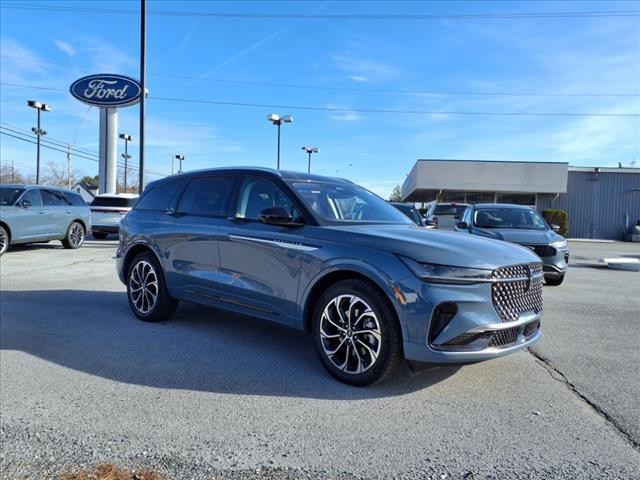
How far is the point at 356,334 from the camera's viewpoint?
155 inches

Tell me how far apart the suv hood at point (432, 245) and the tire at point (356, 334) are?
368 mm

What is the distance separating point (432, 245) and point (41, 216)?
12.6 metres

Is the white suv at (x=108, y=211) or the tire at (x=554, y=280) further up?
the white suv at (x=108, y=211)

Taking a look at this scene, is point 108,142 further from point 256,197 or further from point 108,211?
point 256,197

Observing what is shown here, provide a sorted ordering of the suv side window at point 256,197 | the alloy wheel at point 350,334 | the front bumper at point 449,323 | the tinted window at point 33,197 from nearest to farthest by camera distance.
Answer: the front bumper at point 449,323, the alloy wheel at point 350,334, the suv side window at point 256,197, the tinted window at point 33,197

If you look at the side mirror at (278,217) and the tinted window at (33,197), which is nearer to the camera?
the side mirror at (278,217)

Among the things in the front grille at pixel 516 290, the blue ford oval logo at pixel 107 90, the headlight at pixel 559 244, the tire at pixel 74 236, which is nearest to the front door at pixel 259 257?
the front grille at pixel 516 290

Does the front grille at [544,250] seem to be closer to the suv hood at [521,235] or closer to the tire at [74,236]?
the suv hood at [521,235]

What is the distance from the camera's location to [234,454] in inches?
115

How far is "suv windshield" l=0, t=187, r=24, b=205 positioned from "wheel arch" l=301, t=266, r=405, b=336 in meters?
11.0

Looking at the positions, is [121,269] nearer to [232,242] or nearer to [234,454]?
[232,242]

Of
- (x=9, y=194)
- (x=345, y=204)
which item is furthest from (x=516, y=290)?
(x=9, y=194)

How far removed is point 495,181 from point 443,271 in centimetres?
2747

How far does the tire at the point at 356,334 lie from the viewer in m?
3.76
